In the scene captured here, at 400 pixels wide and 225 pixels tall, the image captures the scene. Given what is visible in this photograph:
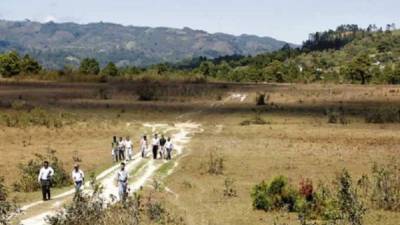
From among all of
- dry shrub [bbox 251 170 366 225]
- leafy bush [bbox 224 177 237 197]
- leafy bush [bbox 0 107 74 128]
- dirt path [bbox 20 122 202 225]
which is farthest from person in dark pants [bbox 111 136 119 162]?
leafy bush [bbox 0 107 74 128]

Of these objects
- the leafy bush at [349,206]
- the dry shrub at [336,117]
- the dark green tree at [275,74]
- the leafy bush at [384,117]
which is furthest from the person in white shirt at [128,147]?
the dark green tree at [275,74]

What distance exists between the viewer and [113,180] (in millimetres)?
37906

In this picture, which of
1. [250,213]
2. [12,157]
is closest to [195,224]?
[250,213]

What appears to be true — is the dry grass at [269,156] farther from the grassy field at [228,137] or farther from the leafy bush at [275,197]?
the leafy bush at [275,197]

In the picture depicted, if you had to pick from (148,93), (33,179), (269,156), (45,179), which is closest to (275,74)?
(148,93)

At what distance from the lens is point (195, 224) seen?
2809 centimetres

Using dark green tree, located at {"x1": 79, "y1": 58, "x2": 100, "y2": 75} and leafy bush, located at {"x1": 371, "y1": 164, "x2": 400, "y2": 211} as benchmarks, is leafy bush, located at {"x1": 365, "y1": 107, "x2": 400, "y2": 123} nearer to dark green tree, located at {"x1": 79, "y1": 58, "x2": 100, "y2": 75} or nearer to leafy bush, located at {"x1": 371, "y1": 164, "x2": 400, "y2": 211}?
leafy bush, located at {"x1": 371, "y1": 164, "x2": 400, "y2": 211}

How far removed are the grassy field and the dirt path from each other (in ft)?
5.28

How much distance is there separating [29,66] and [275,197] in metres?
114

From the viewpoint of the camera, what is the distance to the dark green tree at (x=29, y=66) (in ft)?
449

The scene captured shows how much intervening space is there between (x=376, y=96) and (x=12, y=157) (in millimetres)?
65709

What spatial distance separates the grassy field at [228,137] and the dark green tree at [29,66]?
25480 millimetres

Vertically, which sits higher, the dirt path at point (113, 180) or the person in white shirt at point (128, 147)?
the person in white shirt at point (128, 147)

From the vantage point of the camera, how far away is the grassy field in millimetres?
35031
